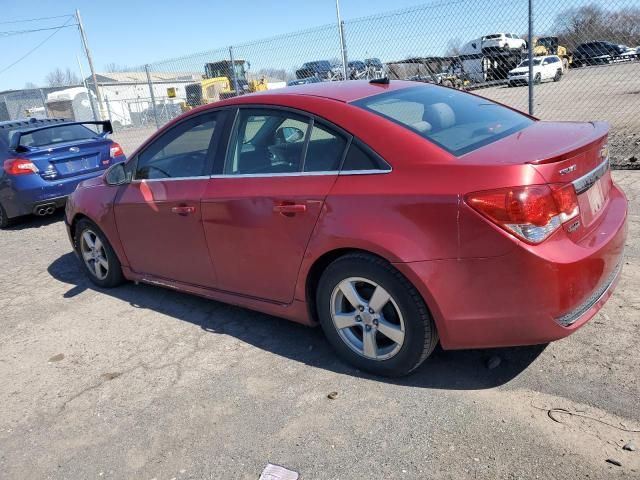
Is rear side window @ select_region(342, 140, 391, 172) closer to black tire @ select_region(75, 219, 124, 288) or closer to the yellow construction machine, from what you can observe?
black tire @ select_region(75, 219, 124, 288)

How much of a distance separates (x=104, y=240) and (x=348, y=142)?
9.11 feet

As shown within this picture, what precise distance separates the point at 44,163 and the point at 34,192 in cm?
43

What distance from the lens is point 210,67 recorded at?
17.2 m

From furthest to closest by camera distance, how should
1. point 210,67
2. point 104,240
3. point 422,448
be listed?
1. point 210,67
2. point 104,240
3. point 422,448

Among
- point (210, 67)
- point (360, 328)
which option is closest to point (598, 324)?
point (360, 328)

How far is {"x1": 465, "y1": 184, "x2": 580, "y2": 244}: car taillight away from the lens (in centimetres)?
246

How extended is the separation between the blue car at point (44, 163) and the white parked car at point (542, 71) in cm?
824

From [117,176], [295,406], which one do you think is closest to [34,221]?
[117,176]

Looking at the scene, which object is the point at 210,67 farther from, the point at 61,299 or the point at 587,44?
the point at 61,299

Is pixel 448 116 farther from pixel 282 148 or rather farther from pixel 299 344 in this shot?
pixel 299 344

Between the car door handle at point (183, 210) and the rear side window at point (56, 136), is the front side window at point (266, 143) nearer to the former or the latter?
the car door handle at point (183, 210)

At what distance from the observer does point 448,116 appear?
3.29m

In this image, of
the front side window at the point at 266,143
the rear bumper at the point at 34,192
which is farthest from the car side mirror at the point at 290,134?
the rear bumper at the point at 34,192

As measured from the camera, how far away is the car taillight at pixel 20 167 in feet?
24.6
